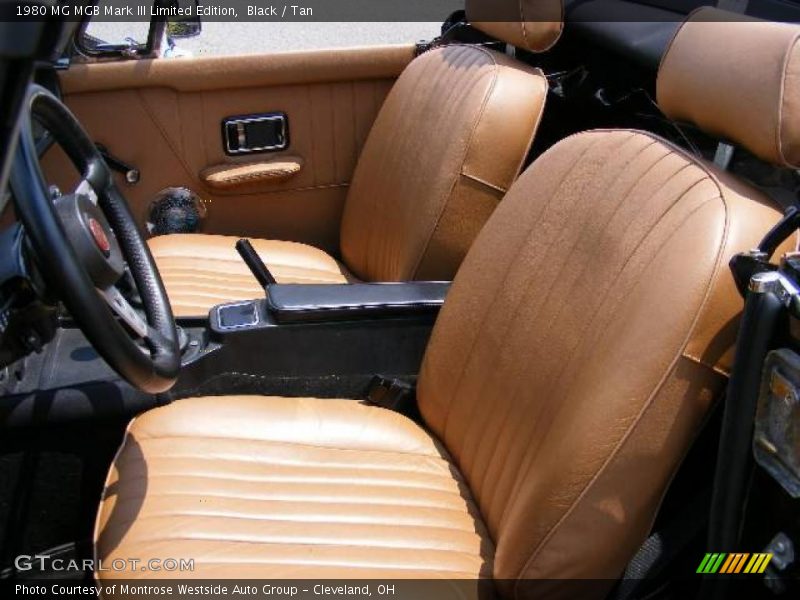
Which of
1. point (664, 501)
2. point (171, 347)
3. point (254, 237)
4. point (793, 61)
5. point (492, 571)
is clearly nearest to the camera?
point (793, 61)

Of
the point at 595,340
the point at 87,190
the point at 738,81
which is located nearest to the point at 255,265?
the point at 87,190

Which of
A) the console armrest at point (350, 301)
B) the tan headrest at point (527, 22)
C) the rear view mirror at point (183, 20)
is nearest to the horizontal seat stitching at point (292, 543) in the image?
the console armrest at point (350, 301)

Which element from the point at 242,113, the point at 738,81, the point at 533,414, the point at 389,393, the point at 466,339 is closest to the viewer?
the point at 738,81

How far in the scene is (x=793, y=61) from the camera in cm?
110

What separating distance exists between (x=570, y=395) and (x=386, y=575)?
0.36 m

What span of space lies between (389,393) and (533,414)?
1.63ft

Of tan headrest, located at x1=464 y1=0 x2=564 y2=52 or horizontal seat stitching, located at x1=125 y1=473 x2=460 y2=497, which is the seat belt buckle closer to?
horizontal seat stitching, located at x1=125 y1=473 x2=460 y2=497

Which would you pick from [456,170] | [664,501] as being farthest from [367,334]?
[664,501]

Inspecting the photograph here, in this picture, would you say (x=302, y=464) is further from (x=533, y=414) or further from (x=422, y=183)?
(x=422, y=183)

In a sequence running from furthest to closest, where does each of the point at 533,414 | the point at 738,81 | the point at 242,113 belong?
the point at 242,113 < the point at 533,414 < the point at 738,81

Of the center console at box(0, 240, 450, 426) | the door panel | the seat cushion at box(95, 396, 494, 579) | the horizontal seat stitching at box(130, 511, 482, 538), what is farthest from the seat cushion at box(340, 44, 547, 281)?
the horizontal seat stitching at box(130, 511, 482, 538)

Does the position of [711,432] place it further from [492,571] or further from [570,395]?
[492,571]

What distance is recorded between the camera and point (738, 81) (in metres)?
1.17

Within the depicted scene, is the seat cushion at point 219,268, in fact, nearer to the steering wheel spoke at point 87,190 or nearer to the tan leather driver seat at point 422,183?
the tan leather driver seat at point 422,183
